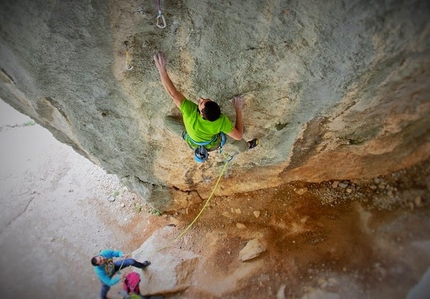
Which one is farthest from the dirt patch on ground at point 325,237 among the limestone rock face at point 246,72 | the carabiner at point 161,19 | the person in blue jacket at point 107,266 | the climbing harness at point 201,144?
the carabiner at point 161,19

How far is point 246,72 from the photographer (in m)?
3.46

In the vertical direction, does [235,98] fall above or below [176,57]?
below

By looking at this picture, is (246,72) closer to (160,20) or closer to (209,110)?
(209,110)

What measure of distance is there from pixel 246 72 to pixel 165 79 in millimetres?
1056

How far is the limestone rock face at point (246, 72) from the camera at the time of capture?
2.82 metres

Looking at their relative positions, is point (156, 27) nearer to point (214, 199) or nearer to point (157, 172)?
point (157, 172)

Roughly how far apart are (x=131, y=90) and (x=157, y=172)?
6.95 ft

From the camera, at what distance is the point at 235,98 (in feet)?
12.0

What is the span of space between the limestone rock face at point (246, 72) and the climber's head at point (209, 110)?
564 mm

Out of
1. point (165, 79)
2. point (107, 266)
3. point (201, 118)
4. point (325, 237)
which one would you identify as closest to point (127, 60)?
point (165, 79)

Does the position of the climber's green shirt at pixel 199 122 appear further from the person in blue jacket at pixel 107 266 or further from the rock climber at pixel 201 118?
the person in blue jacket at pixel 107 266

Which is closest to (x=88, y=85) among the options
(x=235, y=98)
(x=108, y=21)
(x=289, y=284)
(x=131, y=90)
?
(x=131, y=90)

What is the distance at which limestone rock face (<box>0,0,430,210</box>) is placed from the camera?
282cm

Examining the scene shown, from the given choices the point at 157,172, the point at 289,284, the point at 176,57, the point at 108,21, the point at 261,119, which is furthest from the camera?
the point at 157,172
